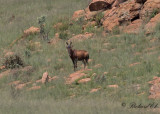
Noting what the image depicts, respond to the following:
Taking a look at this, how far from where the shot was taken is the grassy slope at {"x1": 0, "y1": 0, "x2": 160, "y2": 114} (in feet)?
45.2

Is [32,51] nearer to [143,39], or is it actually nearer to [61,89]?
[143,39]

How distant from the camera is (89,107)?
43.4 feet

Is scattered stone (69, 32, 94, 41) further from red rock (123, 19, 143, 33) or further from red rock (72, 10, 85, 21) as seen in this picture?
red rock (72, 10, 85, 21)

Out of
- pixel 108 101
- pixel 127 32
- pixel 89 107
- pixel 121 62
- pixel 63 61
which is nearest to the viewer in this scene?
pixel 89 107

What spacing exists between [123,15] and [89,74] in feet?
27.4

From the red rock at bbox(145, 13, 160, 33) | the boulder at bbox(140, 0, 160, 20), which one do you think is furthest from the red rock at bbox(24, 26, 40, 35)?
the red rock at bbox(145, 13, 160, 33)

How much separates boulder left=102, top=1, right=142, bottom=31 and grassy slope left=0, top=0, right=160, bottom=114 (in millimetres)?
1537

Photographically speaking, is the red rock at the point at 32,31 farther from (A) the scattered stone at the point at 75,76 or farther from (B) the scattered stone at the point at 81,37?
(A) the scattered stone at the point at 75,76

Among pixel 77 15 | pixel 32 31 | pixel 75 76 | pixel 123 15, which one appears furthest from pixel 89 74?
pixel 77 15

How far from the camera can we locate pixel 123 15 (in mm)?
26203

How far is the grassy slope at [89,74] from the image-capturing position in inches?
542

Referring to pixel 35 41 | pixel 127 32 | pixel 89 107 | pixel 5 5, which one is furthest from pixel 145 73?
pixel 5 5

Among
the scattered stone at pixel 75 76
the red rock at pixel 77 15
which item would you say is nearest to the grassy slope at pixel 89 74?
the scattered stone at pixel 75 76

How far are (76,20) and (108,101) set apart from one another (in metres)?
14.9
